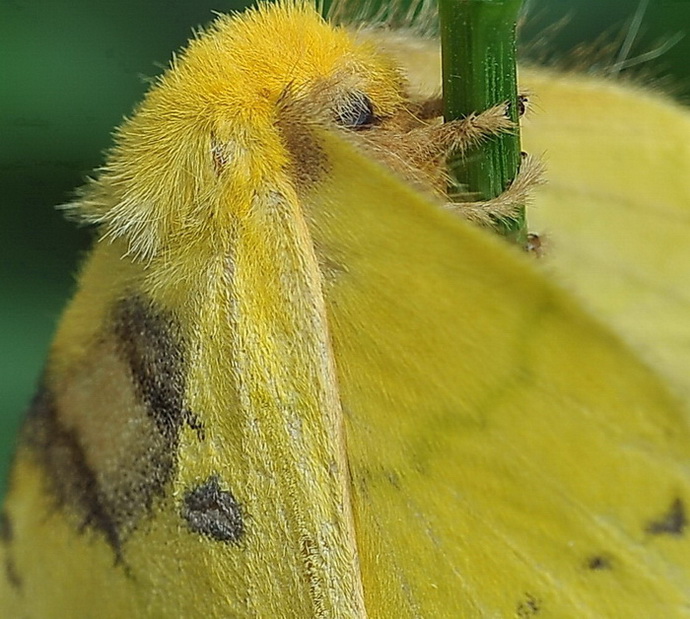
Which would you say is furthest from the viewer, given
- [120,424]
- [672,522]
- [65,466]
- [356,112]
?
[65,466]

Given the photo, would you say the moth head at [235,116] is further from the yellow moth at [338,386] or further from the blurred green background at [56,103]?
the blurred green background at [56,103]

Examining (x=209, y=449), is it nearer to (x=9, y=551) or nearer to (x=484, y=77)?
(x=484, y=77)

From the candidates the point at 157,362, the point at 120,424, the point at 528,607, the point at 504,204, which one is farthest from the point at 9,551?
the point at 504,204

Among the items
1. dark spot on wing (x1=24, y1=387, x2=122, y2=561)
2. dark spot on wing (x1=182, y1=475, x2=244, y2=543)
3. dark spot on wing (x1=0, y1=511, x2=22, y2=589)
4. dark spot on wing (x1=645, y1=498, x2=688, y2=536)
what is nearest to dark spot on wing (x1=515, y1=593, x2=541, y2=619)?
dark spot on wing (x1=645, y1=498, x2=688, y2=536)

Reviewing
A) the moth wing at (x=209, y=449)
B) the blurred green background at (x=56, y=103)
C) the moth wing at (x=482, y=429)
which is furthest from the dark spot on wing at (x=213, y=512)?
the blurred green background at (x=56, y=103)

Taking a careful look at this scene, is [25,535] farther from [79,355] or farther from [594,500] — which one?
[594,500]

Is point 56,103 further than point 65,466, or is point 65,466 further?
point 56,103

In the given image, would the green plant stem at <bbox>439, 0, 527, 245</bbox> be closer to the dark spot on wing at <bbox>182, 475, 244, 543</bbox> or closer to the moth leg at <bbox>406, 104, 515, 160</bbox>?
the moth leg at <bbox>406, 104, 515, 160</bbox>

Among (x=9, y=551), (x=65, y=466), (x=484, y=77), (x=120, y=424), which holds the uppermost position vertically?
(x=484, y=77)
